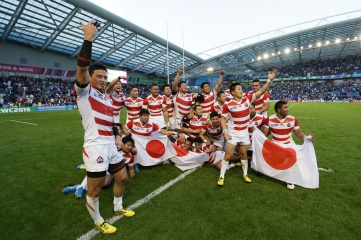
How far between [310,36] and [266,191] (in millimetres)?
43550

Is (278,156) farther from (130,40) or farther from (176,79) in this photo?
(130,40)

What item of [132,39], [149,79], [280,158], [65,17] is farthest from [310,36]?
[280,158]

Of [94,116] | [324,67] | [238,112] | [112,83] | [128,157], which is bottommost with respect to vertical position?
[128,157]

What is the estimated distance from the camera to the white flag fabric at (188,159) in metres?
5.38

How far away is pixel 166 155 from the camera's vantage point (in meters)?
5.64

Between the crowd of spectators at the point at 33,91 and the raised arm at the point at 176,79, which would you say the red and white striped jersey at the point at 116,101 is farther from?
the crowd of spectators at the point at 33,91

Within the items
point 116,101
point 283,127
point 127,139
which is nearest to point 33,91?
point 116,101

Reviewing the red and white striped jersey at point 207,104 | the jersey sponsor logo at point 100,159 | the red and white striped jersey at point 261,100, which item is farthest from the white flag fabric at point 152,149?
the red and white striped jersey at point 261,100

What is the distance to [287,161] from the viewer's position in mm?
4465

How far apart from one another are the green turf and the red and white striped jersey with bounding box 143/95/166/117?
1891mm

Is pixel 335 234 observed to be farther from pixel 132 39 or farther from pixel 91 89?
pixel 132 39

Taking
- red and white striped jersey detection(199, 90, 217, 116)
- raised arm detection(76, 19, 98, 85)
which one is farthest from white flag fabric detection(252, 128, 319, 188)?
raised arm detection(76, 19, 98, 85)

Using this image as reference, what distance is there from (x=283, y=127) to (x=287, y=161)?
781mm

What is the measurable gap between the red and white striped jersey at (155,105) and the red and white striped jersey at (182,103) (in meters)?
0.47
